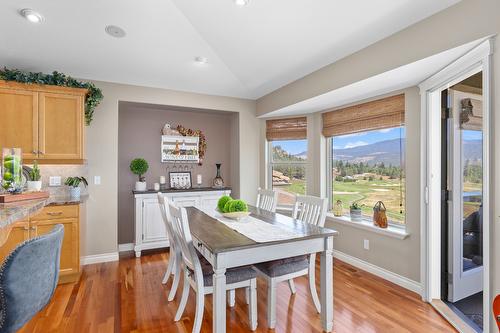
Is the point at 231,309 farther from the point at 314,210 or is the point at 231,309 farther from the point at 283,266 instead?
the point at 314,210

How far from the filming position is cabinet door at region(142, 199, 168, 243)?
3.99 meters

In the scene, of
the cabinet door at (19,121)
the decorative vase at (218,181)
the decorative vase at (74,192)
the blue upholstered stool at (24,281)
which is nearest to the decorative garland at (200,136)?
the decorative vase at (218,181)

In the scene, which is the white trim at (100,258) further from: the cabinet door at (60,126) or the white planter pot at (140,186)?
the cabinet door at (60,126)

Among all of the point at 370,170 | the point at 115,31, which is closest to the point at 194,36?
the point at 115,31

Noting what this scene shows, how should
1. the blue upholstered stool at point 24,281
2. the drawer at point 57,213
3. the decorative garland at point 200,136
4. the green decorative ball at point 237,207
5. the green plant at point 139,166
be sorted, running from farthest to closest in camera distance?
the decorative garland at point 200,136 < the green plant at point 139,166 < the drawer at point 57,213 < the green decorative ball at point 237,207 < the blue upholstered stool at point 24,281

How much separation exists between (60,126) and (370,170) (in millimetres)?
3870

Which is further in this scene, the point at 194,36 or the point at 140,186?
the point at 140,186

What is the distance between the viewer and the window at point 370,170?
326 centimetres

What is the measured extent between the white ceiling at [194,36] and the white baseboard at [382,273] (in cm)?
241

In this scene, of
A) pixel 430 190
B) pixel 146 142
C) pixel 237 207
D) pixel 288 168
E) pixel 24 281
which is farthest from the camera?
pixel 288 168

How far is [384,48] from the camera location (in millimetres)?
2451

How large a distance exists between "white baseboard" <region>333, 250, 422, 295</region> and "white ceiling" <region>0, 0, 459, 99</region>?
7.91 ft

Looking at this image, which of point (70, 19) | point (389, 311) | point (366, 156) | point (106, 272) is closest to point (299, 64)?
point (366, 156)

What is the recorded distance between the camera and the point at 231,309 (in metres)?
2.50
